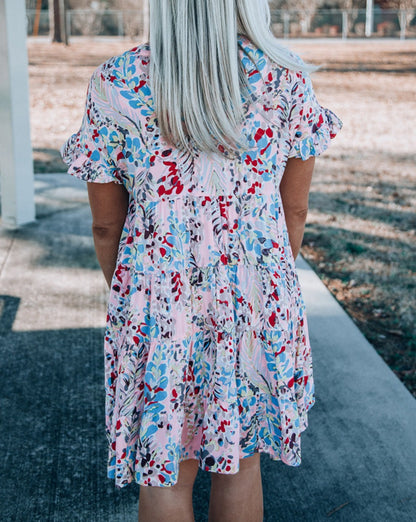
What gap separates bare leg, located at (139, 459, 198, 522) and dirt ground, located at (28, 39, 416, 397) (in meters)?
2.12

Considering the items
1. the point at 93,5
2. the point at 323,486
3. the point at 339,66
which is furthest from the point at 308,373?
the point at 93,5

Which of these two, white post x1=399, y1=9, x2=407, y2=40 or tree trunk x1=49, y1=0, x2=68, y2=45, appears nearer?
tree trunk x1=49, y1=0, x2=68, y2=45

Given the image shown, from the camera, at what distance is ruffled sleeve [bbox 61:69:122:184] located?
1.70m

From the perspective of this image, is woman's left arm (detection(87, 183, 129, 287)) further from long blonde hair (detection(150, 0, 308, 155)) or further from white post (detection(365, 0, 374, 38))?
white post (detection(365, 0, 374, 38))

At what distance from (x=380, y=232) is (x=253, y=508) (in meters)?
4.59

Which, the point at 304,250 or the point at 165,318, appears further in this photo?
the point at 304,250

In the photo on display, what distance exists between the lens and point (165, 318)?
1762mm

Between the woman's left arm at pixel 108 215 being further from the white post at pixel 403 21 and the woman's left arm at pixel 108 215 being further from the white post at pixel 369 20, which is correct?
the white post at pixel 369 20

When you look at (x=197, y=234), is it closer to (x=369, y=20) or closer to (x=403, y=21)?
(x=403, y=21)

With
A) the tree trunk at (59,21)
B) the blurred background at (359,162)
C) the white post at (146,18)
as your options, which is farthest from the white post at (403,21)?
the tree trunk at (59,21)

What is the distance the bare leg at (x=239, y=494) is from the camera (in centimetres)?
192

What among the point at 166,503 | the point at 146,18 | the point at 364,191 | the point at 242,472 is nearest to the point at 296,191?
the point at 242,472

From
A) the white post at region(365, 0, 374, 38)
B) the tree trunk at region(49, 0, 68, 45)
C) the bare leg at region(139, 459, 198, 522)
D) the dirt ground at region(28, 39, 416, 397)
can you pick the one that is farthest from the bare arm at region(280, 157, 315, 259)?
the white post at region(365, 0, 374, 38)

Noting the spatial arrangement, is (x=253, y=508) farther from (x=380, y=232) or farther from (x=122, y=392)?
(x=380, y=232)
